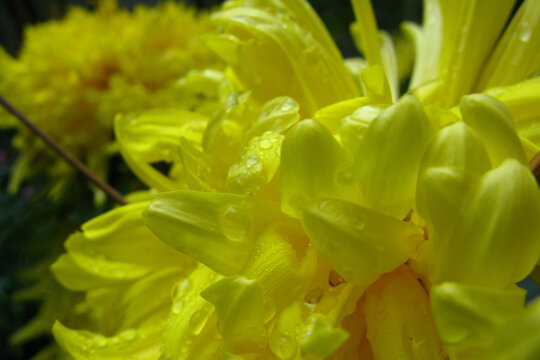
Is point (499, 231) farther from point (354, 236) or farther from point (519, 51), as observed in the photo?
point (519, 51)

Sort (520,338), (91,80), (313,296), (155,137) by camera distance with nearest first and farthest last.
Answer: (520,338) < (313,296) < (155,137) < (91,80)

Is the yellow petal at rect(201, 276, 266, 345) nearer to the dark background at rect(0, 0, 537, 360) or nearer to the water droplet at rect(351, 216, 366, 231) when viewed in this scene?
the water droplet at rect(351, 216, 366, 231)

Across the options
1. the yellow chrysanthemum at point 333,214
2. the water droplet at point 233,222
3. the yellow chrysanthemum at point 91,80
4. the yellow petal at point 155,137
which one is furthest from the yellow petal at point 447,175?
the yellow chrysanthemum at point 91,80

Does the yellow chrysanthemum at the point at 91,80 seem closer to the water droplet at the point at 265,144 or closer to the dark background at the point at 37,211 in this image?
the dark background at the point at 37,211

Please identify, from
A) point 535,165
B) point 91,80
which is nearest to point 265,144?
point 535,165

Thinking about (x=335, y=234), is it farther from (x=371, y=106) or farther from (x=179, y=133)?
(x=179, y=133)
